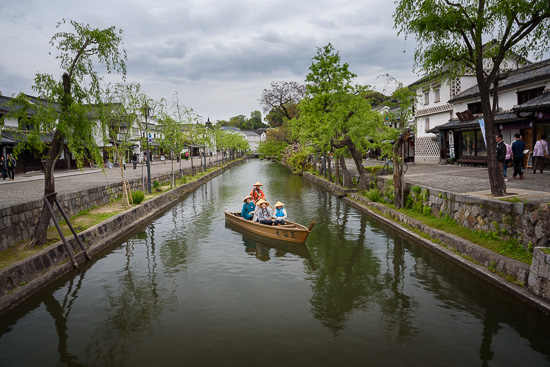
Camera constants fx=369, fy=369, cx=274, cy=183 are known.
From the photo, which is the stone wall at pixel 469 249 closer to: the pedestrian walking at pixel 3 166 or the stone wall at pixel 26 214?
the stone wall at pixel 26 214

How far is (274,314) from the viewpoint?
8.07m

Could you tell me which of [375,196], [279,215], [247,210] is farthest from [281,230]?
[375,196]

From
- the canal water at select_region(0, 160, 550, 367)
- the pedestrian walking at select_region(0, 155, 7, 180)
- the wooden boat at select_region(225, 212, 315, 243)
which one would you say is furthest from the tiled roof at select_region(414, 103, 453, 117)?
the pedestrian walking at select_region(0, 155, 7, 180)

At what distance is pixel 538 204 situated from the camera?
8.85 m

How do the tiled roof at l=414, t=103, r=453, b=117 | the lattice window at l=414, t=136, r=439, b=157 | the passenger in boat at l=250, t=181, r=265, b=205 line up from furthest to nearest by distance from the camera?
1. the lattice window at l=414, t=136, r=439, b=157
2. the tiled roof at l=414, t=103, r=453, b=117
3. the passenger in boat at l=250, t=181, r=265, b=205

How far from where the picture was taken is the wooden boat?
1325cm

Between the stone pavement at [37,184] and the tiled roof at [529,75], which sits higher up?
the tiled roof at [529,75]

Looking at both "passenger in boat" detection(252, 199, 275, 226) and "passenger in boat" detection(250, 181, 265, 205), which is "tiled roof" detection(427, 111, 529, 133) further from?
"passenger in boat" detection(252, 199, 275, 226)

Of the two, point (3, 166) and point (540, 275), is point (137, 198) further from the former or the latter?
point (3, 166)

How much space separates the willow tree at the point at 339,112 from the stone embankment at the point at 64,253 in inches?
438

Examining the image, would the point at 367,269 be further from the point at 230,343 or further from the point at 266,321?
the point at 230,343

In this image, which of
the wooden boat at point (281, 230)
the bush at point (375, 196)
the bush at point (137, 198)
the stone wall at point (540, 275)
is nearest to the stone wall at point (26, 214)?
the bush at point (137, 198)

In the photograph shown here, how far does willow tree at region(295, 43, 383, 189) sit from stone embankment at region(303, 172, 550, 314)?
6.11m

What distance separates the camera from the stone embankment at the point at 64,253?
8695 millimetres
